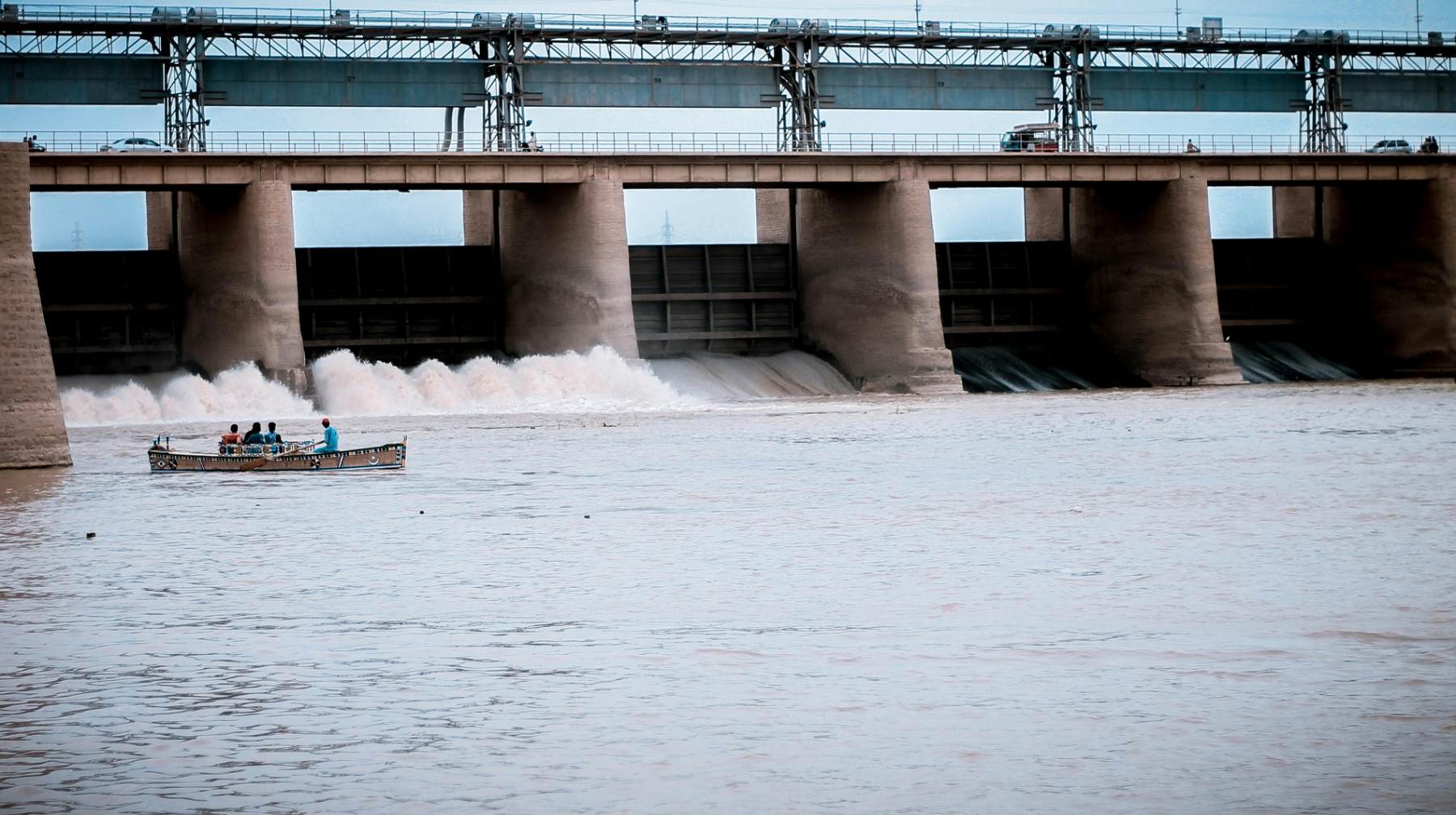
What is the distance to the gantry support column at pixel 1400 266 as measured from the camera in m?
62.6

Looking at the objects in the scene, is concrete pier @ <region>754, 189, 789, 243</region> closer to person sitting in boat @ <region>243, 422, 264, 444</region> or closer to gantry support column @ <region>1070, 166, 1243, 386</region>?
gantry support column @ <region>1070, 166, 1243, 386</region>

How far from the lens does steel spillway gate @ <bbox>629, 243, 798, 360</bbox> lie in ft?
195

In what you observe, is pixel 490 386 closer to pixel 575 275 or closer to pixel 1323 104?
pixel 575 275

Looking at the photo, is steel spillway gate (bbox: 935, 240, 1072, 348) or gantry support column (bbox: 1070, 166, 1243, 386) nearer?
Result: gantry support column (bbox: 1070, 166, 1243, 386)

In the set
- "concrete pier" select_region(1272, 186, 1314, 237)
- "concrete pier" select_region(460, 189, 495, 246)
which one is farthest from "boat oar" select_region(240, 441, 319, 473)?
"concrete pier" select_region(1272, 186, 1314, 237)

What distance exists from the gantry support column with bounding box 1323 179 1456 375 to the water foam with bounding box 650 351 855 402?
69.8ft

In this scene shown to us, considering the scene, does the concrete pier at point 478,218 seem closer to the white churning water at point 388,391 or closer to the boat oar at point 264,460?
the white churning water at point 388,391

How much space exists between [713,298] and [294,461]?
29526 mm

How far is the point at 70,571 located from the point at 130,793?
29.6 ft

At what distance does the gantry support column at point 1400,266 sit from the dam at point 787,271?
92 mm

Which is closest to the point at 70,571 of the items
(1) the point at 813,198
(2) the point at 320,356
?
(2) the point at 320,356

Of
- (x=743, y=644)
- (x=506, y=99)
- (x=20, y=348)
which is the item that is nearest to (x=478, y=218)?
(x=506, y=99)

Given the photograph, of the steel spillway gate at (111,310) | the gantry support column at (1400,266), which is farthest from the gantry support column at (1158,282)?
the steel spillway gate at (111,310)

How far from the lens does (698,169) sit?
5488cm
